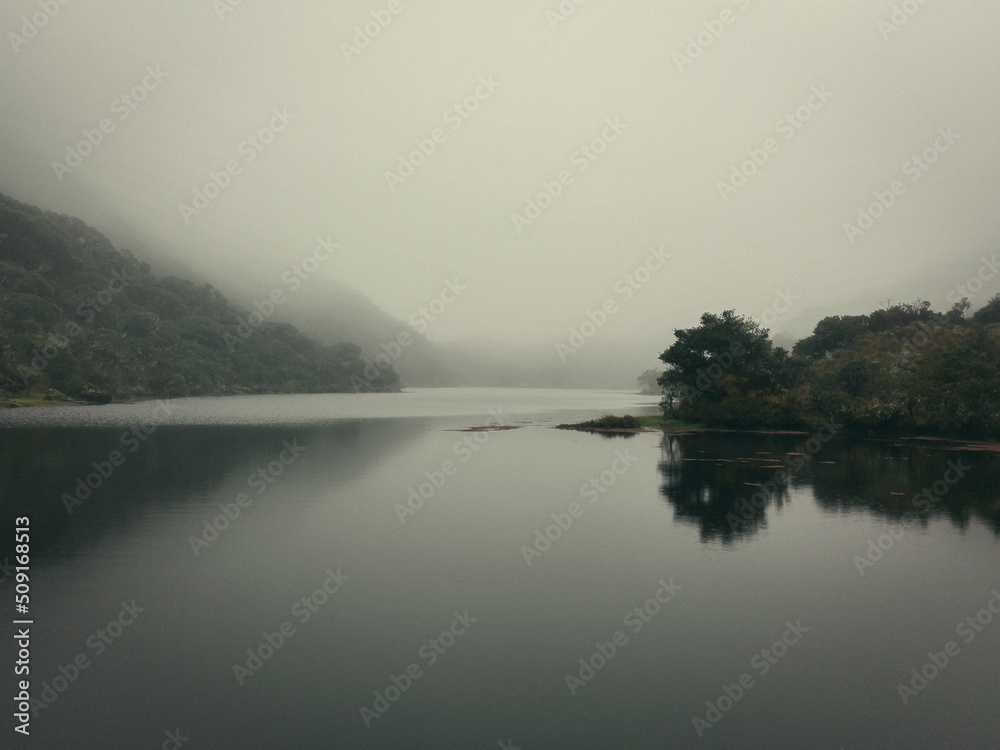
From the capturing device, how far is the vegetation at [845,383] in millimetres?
69688

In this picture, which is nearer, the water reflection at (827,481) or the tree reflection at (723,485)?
the tree reflection at (723,485)

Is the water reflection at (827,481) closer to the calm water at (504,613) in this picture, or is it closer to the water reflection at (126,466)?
the calm water at (504,613)

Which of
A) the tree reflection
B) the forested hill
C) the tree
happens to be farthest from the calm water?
the forested hill

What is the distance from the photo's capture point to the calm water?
11.4 meters

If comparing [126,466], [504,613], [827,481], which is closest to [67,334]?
[126,466]

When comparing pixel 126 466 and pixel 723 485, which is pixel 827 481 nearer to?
pixel 723 485

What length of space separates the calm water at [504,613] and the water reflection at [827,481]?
0.37 metres

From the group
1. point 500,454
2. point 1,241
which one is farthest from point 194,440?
point 1,241

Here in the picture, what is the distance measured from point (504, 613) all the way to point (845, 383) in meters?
85.0

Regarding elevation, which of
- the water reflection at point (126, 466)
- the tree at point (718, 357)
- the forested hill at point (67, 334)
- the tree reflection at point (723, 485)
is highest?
the tree at point (718, 357)

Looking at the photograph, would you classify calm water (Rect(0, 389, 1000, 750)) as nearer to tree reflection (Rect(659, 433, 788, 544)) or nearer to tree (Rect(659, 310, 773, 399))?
tree reflection (Rect(659, 433, 788, 544))

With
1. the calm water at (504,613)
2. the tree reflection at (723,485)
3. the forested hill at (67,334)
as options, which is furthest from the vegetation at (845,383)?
the forested hill at (67,334)

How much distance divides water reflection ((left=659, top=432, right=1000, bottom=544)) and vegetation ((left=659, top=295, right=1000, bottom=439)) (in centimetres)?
968

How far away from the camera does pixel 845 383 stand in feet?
275
